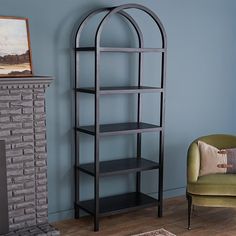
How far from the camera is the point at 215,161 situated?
355cm

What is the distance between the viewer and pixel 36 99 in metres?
3.12

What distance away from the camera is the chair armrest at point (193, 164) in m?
3.39

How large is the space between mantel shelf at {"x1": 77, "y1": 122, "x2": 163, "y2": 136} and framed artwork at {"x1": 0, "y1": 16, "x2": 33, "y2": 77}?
24.4 inches

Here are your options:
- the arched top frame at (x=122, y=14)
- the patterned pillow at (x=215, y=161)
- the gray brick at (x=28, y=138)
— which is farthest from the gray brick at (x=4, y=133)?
the patterned pillow at (x=215, y=161)

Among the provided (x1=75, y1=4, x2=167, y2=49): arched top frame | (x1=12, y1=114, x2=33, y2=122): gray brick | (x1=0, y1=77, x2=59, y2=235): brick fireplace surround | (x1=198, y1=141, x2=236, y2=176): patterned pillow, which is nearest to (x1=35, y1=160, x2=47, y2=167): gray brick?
(x1=0, y1=77, x2=59, y2=235): brick fireplace surround

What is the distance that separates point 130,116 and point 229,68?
126cm

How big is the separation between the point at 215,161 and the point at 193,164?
227mm

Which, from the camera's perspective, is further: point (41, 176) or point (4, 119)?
point (41, 176)

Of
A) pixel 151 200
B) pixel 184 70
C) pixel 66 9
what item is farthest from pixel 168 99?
pixel 66 9

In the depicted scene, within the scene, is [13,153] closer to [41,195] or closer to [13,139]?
[13,139]

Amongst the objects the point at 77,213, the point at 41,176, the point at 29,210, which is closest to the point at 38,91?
the point at 41,176

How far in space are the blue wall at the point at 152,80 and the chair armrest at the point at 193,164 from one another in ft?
1.78

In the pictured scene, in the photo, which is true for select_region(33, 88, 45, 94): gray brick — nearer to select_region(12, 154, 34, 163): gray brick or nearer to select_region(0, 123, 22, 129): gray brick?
select_region(0, 123, 22, 129): gray brick

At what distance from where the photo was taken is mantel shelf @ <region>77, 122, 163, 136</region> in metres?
3.32
